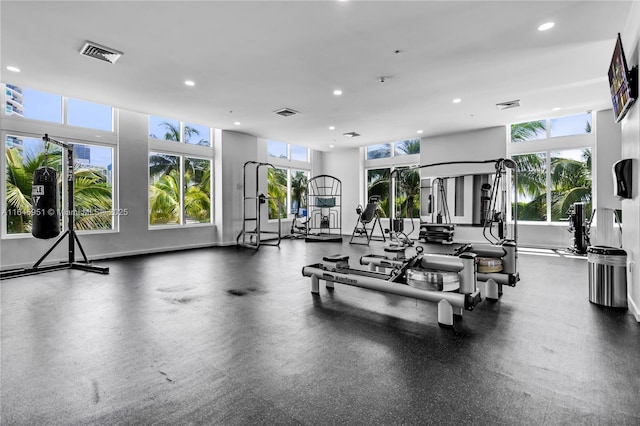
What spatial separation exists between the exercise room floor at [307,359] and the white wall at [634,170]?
323 mm

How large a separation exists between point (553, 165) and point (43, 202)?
10598 millimetres

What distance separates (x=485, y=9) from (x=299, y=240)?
763cm

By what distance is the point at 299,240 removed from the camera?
33.1ft

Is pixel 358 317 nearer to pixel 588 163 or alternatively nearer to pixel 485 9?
pixel 485 9

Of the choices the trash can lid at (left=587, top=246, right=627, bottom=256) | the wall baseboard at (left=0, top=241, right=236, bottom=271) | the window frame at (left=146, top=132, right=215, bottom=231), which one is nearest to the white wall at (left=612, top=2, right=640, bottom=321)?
the trash can lid at (left=587, top=246, right=627, bottom=256)

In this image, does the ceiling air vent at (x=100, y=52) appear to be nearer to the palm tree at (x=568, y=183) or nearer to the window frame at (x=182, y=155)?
the window frame at (x=182, y=155)

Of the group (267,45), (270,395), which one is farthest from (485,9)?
(270,395)

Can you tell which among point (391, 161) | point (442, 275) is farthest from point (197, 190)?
point (442, 275)

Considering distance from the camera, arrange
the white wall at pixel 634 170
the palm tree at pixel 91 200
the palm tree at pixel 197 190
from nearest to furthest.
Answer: the white wall at pixel 634 170 < the palm tree at pixel 91 200 < the palm tree at pixel 197 190

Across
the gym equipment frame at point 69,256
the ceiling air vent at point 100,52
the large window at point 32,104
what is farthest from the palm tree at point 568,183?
the large window at point 32,104

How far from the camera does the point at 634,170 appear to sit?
3.24 m

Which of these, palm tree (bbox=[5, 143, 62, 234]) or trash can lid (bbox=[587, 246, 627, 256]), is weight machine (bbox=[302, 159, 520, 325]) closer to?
trash can lid (bbox=[587, 246, 627, 256])

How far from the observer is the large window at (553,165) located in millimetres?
7789

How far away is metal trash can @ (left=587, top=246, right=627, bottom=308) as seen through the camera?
348 cm
